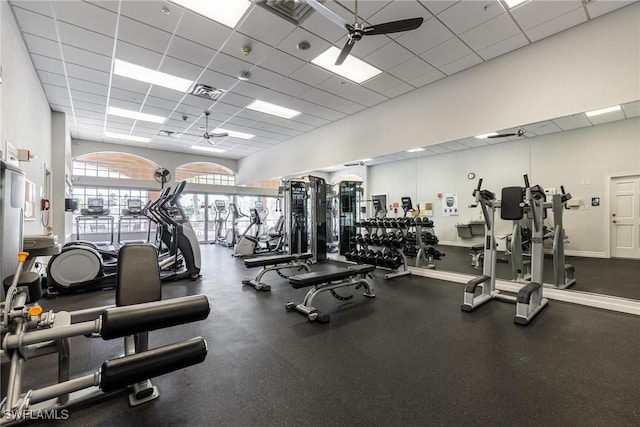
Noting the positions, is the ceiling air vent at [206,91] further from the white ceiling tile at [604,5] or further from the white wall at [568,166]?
the white ceiling tile at [604,5]

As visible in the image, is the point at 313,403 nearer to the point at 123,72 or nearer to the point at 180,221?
the point at 180,221

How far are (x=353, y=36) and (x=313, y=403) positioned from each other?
3227 mm

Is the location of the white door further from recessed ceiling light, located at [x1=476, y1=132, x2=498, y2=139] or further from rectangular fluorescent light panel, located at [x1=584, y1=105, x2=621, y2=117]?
recessed ceiling light, located at [x1=476, y1=132, x2=498, y2=139]

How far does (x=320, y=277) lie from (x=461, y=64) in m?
4.19

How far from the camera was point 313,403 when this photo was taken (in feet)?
5.77

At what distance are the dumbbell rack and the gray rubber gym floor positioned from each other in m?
1.67

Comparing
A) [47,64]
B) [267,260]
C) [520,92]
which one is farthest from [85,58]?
[520,92]

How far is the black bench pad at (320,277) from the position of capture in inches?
126

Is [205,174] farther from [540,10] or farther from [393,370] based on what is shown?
[393,370]

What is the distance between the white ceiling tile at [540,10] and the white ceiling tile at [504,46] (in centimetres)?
30

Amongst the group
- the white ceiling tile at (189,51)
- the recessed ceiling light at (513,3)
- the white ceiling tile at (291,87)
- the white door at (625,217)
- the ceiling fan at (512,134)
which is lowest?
the white door at (625,217)

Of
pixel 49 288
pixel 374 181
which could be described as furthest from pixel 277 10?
pixel 49 288

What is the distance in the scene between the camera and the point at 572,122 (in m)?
4.08

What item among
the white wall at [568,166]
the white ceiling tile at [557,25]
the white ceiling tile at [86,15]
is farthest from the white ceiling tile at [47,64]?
the white ceiling tile at [557,25]
